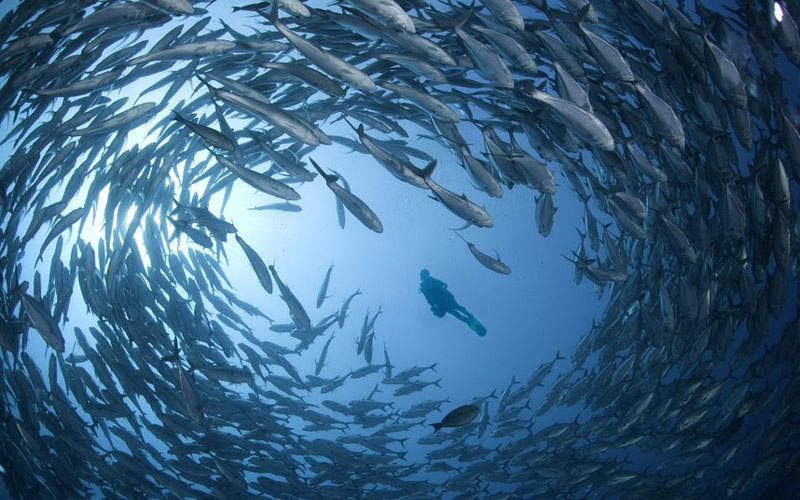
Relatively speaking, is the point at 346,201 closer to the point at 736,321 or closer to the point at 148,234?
the point at 148,234

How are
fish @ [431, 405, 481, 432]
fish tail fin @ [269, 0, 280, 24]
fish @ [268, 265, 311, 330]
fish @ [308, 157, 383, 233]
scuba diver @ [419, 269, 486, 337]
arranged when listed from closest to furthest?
fish tail fin @ [269, 0, 280, 24] → fish @ [308, 157, 383, 233] → fish @ [431, 405, 481, 432] → fish @ [268, 265, 311, 330] → scuba diver @ [419, 269, 486, 337]

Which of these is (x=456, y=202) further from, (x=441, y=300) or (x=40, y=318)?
(x=441, y=300)

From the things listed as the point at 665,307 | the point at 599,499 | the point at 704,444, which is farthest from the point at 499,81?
the point at 599,499

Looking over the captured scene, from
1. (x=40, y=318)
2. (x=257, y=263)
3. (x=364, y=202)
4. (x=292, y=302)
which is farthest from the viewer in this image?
(x=364, y=202)

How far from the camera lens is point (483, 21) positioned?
4160 millimetres

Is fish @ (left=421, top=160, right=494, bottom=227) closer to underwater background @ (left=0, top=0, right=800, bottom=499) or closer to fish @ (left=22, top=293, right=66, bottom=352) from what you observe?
underwater background @ (left=0, top=0, right=800, bottom=499)

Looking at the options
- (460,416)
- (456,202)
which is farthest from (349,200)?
(460,416)

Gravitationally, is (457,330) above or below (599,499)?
above

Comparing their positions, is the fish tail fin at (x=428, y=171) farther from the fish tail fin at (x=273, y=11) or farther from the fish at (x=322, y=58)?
the fish tail fin at (x=273, y=11)

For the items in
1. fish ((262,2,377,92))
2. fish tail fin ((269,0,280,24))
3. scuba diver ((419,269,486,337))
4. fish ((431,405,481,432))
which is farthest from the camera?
scuba diver ((419,269,486,337))

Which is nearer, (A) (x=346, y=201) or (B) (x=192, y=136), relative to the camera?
(A) (x=346, y=201)

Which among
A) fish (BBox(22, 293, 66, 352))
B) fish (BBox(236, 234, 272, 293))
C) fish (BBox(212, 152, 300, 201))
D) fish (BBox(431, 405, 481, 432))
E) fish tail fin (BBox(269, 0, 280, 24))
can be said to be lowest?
fish (BBox(431, 405, 481, 432))

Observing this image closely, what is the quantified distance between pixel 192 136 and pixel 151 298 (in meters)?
3.44

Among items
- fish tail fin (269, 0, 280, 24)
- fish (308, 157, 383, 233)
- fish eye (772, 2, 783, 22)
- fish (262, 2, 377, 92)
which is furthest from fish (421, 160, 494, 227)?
fish eye (772, 2, 783, 22)
